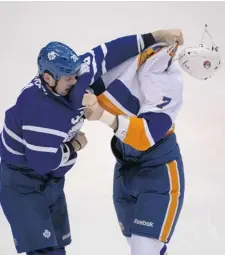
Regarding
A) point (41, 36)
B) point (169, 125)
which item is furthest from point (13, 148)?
point (41, 36)

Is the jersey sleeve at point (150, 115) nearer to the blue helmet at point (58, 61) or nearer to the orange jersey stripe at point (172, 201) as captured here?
the orange jersey stripe at point (172, 201)

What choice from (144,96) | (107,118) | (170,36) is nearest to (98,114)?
(107,118)

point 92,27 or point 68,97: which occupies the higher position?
point 68,97

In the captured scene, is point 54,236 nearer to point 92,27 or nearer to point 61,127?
point 61,127

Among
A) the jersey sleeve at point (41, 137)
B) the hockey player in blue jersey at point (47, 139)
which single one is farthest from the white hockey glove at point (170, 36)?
the jersey sleeve at point (41, 137)

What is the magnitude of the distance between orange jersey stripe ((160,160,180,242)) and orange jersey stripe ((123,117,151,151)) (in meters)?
0.21

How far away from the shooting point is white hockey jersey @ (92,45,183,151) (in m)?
3.00

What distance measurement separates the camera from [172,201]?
10.3 ft

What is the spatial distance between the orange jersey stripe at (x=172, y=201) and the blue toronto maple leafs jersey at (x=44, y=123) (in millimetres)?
452

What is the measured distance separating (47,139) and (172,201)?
63 centimetres

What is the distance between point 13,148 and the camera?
3029 millimetres

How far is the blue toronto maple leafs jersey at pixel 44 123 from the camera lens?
285cm

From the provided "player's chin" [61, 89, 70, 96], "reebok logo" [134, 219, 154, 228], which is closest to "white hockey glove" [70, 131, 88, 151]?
"player's chin" [61, 89, 70, 96]

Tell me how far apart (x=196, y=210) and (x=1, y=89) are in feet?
6.03
